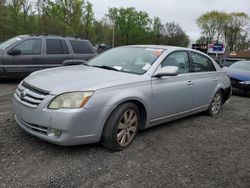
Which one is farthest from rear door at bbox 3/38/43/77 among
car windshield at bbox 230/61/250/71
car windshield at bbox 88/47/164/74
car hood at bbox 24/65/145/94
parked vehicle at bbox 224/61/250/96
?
car windshield at bbox 230/61/250/71

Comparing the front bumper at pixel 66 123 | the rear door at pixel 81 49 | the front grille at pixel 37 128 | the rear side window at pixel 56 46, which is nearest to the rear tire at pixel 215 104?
the front bumper at pixel 66 123

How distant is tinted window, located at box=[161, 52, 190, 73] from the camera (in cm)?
463

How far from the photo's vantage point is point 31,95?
3.54 m

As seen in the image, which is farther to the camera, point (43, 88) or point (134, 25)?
point (134, 25)

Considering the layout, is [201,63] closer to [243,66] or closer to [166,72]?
[166,72]

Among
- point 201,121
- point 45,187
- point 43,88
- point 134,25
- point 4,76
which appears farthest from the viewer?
point 134,25

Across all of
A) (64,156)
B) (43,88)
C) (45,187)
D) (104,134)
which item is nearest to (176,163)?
(104,134)

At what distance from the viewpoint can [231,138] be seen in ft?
15.8

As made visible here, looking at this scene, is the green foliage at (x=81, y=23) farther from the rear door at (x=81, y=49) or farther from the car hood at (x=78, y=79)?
the car hood at (x=78, y=79)

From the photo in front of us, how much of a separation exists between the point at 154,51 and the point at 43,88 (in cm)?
208

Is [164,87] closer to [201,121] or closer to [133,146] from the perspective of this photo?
[133,146]

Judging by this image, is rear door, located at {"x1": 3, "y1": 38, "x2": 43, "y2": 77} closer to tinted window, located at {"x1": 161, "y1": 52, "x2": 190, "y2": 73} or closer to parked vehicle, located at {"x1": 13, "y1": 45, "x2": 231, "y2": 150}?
parked vehicle, located at {"x1": 13, "y1": 45, "x2": 231, "y2": 150}

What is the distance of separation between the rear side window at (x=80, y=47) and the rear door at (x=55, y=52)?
29 cm

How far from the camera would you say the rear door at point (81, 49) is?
373 inches
